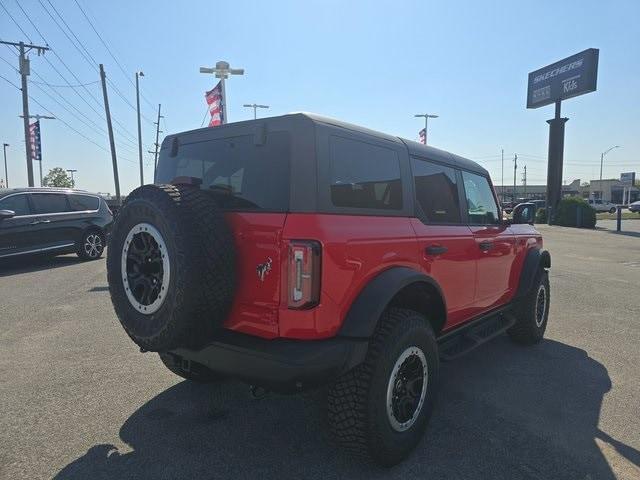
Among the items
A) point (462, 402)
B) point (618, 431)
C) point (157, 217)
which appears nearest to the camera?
point (157, 217)

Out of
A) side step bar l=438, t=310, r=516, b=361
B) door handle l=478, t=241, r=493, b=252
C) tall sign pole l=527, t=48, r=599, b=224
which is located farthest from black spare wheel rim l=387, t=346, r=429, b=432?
tall sign pole l=527, t=48, r=599, b=224

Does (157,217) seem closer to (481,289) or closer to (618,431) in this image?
(481,289)

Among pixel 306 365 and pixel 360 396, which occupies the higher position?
pixel 306 365

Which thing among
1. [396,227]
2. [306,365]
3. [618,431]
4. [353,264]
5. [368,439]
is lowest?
[618,431]

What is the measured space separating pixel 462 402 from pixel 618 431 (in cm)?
101

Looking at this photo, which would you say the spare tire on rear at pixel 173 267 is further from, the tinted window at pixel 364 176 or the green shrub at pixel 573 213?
the green shrub at pixel 573 213

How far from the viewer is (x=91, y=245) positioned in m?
10.9

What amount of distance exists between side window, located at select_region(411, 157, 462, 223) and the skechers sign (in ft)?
89.5

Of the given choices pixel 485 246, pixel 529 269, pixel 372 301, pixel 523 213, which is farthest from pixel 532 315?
pixel 372 301

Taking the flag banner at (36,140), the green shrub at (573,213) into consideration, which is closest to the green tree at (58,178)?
the flag banner at (36,140)

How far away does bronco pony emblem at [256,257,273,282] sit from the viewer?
2385 millimetres

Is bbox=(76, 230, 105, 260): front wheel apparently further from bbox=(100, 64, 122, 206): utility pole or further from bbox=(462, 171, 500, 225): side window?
bbox=(100, 64, 122, 206): utility pole

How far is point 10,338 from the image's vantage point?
4.92m

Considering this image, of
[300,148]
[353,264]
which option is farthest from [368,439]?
[300,148]
